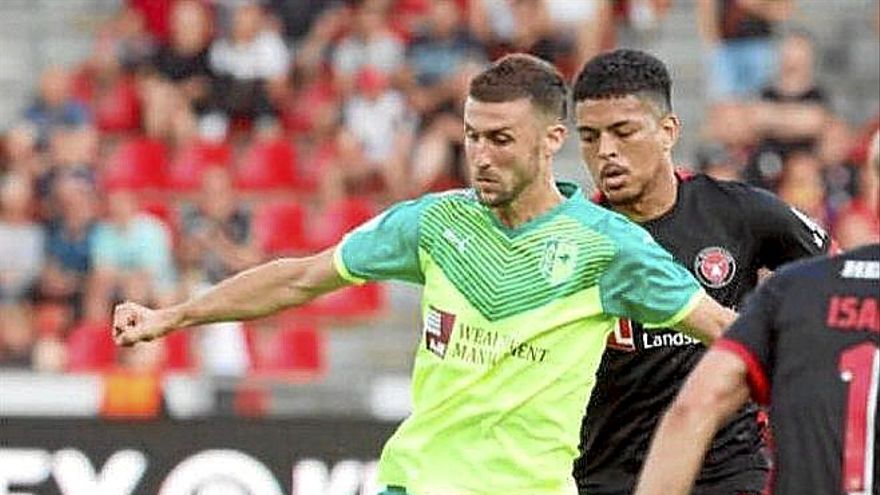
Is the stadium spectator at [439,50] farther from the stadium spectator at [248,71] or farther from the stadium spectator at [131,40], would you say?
the stadium spectator at [131,40]

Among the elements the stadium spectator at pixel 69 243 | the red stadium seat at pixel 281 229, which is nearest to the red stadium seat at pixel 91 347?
the stadium spectator at pixel 69 243

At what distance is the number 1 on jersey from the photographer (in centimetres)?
466

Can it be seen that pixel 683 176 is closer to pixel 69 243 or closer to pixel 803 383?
pixel 803 383

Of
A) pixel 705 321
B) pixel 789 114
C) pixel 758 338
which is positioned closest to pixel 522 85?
pixel 705 321

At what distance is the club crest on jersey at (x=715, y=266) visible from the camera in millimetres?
7453

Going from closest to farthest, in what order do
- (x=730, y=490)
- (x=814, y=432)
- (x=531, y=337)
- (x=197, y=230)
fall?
(x=814, y=432) < (x=531, y=337) < (x=730, y=490) < (x=197, y=230)

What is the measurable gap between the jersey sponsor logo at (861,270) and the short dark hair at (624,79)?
2508 mm

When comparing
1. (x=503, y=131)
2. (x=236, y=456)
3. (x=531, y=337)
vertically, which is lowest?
(x=236, y=456)

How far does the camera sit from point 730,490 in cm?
744

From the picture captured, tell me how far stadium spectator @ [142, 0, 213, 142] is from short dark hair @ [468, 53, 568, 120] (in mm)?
10172

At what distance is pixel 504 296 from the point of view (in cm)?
655

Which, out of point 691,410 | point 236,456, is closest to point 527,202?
point 691,410

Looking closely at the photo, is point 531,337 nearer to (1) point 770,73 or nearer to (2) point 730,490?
(2) point 730,490

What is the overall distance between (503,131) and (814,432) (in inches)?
83.4
